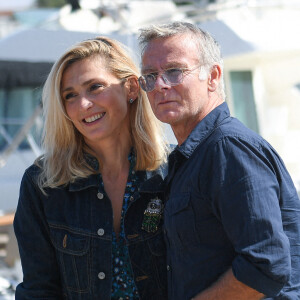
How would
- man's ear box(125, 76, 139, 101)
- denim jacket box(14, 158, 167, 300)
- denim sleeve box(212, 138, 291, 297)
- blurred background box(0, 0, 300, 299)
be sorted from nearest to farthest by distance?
1. denim sleeve box(212, 138, 291, 297)
2. denim jacket box(14, 158, 167, 300)
3. man's ear box(125, 76, 139, 101)
4. blurred background box(0, 0, 300, 299)

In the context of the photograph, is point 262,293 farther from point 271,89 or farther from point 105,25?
point 105,25

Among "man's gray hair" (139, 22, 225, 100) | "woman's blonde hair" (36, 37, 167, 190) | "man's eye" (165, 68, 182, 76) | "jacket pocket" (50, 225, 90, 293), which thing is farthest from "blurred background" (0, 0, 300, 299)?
"man's eye" (165, 68, 182, 76)

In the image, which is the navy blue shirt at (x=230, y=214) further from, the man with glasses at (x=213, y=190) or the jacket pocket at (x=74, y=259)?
the jacket pocket at (x=74, y=259)

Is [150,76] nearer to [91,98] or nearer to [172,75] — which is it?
[172,75]

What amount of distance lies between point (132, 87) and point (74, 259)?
2.64ft

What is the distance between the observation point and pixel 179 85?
2.07m

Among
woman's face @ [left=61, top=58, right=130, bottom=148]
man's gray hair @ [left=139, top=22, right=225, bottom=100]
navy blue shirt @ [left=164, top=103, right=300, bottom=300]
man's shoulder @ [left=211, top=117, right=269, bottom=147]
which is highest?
man's gray hair @ [left=139, top=22, right=225, bottom=100]

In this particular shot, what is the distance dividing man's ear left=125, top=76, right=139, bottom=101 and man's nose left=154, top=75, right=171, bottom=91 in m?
0.55

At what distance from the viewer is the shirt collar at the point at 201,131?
202 cm

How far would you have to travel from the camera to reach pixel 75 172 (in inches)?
97.7

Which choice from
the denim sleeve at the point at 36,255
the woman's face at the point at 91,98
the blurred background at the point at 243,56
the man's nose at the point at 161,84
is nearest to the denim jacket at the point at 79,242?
the denim sleeve at the point at 36,255

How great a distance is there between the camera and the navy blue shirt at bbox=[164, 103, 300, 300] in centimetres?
178

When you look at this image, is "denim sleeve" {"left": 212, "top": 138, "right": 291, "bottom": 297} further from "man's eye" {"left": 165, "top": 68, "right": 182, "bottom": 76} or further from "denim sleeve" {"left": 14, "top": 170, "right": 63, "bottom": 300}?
"denim sleeve" {"left": 14, "top": 170, "right": 63, "bottom": 300}

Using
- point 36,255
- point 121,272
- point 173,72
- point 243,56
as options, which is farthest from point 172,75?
point 243,56
